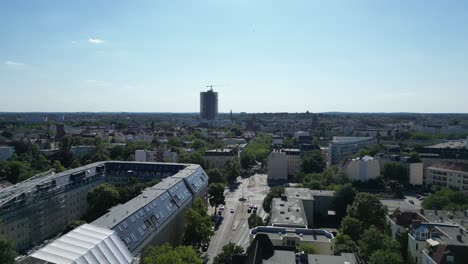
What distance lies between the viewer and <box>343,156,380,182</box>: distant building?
94.1m

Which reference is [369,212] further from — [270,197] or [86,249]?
[86,249]

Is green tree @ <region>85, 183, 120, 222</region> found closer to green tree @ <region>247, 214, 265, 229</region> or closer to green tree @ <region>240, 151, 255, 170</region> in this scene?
green tree @ <region>247, 214, 265, 229</region>

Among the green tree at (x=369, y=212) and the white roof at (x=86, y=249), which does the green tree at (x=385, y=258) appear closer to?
the green tree at (x=369, y=212)

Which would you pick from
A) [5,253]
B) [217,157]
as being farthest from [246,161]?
[5,253]

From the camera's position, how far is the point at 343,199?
224ft

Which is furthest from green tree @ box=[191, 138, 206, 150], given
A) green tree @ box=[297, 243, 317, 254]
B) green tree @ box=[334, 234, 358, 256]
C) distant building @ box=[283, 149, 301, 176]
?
green tree @ box=[297, 243, 317, 254]

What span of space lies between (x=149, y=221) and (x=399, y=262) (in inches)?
1037

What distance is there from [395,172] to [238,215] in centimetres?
4616

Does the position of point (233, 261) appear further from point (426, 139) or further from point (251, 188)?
point (426, 139)

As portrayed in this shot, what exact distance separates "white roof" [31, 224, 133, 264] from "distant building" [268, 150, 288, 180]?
77649 millimetres

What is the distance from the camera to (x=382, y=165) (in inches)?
4215

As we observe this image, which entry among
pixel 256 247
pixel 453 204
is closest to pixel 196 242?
pixel 256 247

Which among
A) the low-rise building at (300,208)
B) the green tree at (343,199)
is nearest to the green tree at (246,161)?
the low-rise building at (300,208)

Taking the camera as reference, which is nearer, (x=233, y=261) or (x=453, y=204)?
(x=233, y=261)
